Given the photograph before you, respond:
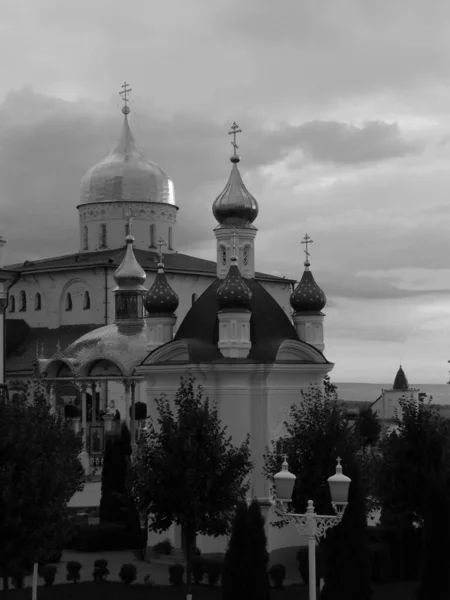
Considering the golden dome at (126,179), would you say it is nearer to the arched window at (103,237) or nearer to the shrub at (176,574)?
the arched window at (103,237)

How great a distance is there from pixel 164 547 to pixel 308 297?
6.98m

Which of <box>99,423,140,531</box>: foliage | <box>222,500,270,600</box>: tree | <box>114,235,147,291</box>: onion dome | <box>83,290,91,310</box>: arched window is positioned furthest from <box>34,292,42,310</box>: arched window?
<box>222,500,270,600</box>: tree

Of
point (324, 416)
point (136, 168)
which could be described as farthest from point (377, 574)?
point (136, 168)

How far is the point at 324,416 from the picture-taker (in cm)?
2341

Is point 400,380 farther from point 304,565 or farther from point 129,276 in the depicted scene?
point 304,565

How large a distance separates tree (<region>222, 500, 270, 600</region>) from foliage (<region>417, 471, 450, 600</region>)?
98.6 inches

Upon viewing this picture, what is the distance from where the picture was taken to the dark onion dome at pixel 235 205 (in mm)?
29578

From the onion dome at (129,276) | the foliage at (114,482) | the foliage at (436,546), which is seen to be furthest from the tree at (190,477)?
the onion dome at (129,276)

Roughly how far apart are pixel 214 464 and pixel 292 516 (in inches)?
219

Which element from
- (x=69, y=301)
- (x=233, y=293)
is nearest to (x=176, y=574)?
(x=233, y=293)

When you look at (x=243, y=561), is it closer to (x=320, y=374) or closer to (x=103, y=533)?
(x=320, y=374)

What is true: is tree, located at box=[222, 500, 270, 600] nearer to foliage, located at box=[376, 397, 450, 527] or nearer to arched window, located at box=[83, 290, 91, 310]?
foliage, located at box=[376, 397, 450, 527]

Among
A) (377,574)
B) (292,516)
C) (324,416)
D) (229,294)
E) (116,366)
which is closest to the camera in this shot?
(292,516)

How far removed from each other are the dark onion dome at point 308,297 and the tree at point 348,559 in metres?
10.6
